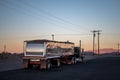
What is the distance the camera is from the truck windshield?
32094 mm

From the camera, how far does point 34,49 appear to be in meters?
32.3

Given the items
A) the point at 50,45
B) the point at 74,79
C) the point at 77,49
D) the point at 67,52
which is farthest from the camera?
the point at 77,49

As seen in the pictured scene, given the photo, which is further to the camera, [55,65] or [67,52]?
[67,52]

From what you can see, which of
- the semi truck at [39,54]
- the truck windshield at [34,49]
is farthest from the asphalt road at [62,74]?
the truck windshield at [34,49]

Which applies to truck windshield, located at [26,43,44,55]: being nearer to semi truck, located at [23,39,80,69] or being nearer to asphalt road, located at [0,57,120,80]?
semi truck, located at [23,39,80,69]

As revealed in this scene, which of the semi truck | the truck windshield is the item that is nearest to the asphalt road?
the semi truck

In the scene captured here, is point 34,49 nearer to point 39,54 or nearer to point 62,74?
point 39,54

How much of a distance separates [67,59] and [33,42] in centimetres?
1314

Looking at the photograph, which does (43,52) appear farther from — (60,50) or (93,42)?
(93,42)

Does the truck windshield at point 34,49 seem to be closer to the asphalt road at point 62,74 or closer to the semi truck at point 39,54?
the semi truck at point 39,54

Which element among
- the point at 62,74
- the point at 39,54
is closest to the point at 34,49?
the point at 39,54

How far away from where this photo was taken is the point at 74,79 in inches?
806

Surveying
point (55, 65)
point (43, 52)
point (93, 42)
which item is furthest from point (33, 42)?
point (93, 42)

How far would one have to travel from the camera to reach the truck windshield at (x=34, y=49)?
3209cm
